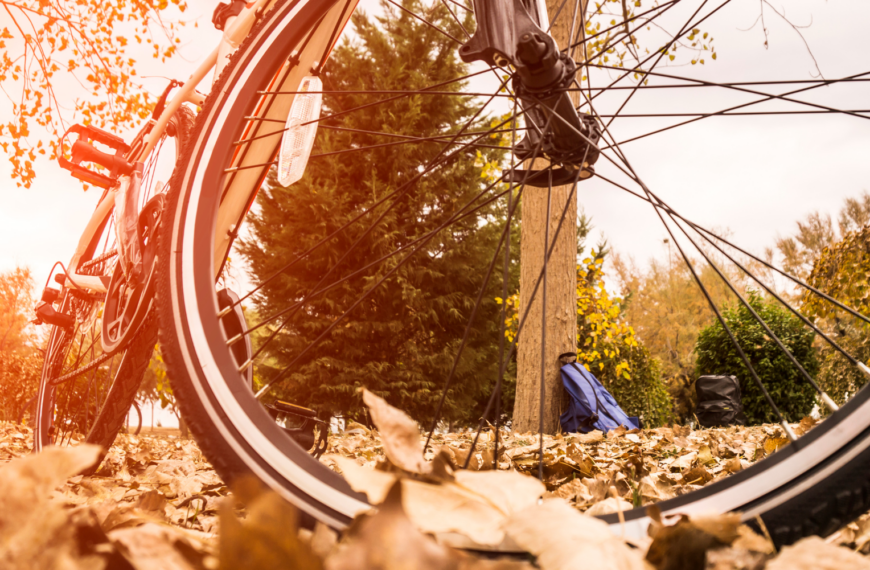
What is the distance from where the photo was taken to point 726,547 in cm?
42

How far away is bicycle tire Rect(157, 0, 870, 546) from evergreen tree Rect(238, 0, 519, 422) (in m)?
6.39

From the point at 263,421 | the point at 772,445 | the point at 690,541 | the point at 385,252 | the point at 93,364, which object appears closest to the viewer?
the point at 690,541

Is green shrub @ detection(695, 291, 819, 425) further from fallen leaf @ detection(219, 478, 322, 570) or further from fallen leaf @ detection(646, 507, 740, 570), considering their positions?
fallen leaf @ detection(219, 478, 322, 570)

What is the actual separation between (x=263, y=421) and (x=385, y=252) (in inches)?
280

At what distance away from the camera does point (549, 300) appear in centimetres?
427

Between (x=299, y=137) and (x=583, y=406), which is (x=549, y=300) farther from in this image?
(x=299, y=137)

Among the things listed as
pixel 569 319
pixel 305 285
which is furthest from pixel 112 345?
pixel 305 285

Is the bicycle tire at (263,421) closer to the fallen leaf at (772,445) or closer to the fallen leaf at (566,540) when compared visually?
the fallen leaf at (566,540)

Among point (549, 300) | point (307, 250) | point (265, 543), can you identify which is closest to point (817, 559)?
point (265, 543)

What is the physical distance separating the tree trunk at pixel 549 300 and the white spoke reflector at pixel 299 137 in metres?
3.05

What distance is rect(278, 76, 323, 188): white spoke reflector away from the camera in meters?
1.19

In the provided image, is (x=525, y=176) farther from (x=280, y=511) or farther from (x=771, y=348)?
(x=771, y=348)

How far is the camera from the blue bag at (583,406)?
408cm

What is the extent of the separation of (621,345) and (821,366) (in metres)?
3.24
